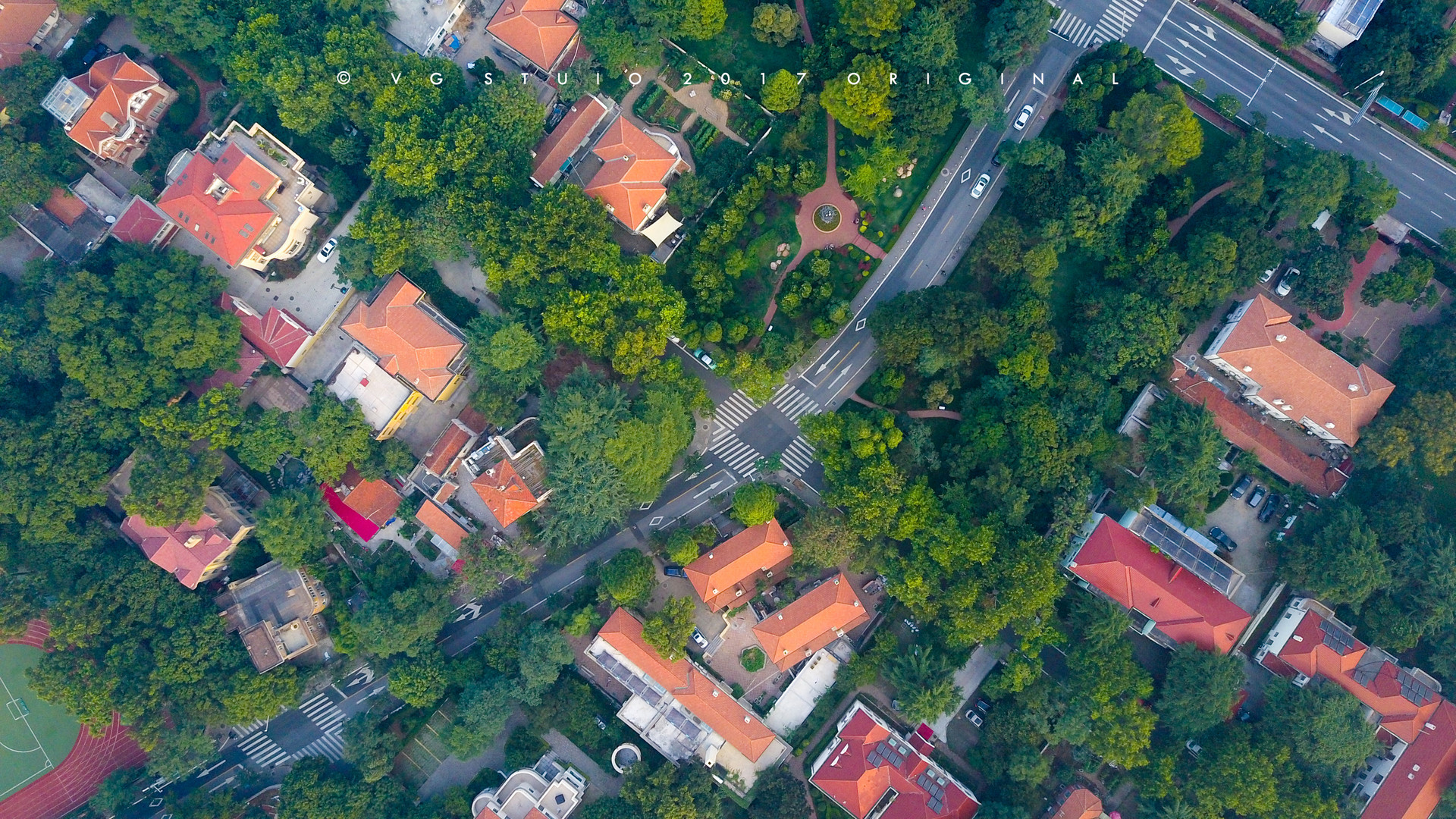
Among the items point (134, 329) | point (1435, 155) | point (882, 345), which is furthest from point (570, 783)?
point (1435, 155)

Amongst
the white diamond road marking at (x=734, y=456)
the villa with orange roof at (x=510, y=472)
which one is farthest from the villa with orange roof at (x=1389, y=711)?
the villa with orange roof at (x=510, y=472)

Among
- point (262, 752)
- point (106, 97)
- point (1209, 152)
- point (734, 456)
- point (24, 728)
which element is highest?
point (1209, 152)

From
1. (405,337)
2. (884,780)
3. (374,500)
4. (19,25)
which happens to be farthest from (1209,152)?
(19,25)

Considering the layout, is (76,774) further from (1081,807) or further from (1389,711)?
(1389,711)

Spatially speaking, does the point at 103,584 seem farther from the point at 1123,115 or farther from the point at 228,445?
the point at 1123,115

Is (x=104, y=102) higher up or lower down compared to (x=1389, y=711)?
lower down

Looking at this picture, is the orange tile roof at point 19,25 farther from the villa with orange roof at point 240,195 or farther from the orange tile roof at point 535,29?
the orange tile roof at point 535,29
